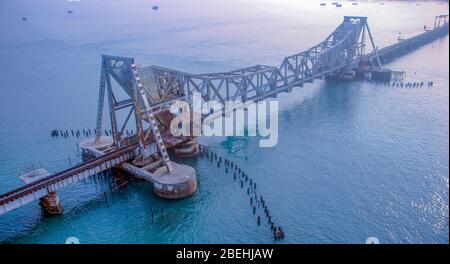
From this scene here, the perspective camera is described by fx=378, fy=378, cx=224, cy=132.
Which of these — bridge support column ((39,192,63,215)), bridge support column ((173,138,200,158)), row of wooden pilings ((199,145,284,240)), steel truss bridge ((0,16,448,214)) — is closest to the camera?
row of wooden pilings ((199,145,284,240))

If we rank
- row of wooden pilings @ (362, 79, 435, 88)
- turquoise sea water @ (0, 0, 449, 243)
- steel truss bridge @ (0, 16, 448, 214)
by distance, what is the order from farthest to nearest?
1. row of wooden pilings @ (362, 79, 435, 88)
2. steel truss bridge @ (0, 16, 448, 214)
3. turquoise sea water @ (0, 0, 449, 243)

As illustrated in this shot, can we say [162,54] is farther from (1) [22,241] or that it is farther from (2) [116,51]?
(1) [22,241]

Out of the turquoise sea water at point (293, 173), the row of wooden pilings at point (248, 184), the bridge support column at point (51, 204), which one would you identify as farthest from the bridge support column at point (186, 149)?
the bridge support column at point (51, 204)

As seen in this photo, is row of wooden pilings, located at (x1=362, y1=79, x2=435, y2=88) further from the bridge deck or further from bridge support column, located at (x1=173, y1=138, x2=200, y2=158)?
the bridge deck

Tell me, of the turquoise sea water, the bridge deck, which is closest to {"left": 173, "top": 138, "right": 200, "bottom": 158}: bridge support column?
the turquoise sea water

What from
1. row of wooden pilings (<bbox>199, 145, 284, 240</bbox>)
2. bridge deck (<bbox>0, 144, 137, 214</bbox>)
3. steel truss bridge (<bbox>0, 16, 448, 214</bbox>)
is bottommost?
row of wooden pilings (<bbox>199, 145, 284, 240</bbox>)

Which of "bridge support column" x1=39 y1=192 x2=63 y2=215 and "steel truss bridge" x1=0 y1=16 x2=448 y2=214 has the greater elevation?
"steel truss bridge" x1=0 y1=16 x2=448 y2=214

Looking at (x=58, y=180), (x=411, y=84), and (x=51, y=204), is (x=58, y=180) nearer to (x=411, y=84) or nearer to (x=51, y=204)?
(x=51, y=204)
